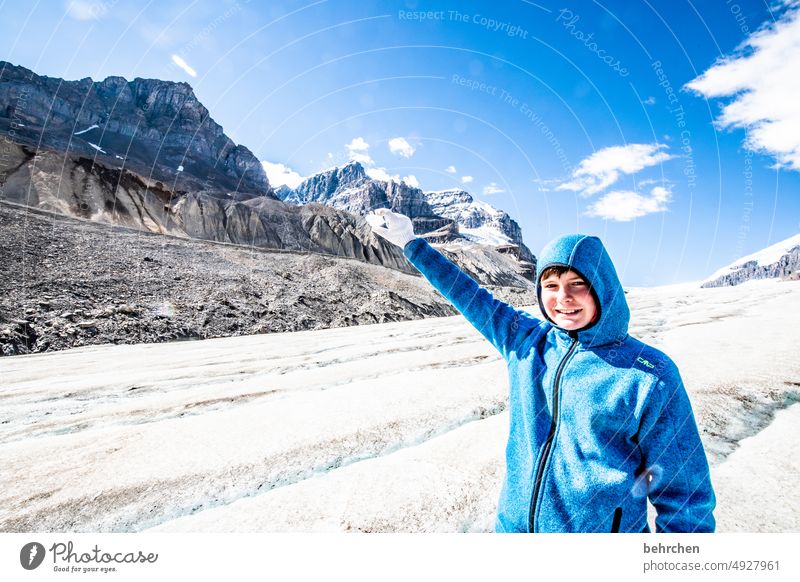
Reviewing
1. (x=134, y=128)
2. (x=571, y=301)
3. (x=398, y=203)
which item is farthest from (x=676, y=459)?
(x=398, y=203)

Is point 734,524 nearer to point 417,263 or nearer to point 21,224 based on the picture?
point 417,263

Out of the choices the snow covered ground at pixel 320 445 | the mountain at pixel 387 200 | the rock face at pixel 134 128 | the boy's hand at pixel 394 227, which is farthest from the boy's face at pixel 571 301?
the mountain at pixel 387 200

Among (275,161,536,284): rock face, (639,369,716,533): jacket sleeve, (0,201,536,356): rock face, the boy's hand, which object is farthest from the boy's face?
(275,161,536,284): rock face

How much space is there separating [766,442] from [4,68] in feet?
384

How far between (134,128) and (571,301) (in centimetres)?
11452

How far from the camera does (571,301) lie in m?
1.79

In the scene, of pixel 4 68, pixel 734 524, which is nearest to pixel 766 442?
pixel 734 524

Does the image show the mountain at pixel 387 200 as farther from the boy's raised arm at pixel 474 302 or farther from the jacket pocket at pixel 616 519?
the jacket pocket at pixel 616 519

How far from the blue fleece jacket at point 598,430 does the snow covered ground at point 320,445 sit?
2.27 feet

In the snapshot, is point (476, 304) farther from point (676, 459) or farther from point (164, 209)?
point (164, 209)

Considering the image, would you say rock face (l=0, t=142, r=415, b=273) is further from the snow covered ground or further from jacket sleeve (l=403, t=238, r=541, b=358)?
jacket sleeve (l=403, t=238, r=541, b=358)

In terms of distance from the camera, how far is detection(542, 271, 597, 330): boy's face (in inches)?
69.9

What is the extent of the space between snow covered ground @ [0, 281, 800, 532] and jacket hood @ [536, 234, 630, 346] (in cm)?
129

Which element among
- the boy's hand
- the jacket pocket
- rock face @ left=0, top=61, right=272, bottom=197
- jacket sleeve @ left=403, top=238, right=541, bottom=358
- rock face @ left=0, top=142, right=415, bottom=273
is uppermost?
rock face @ left=0, top=61, right=272, bottom=197
